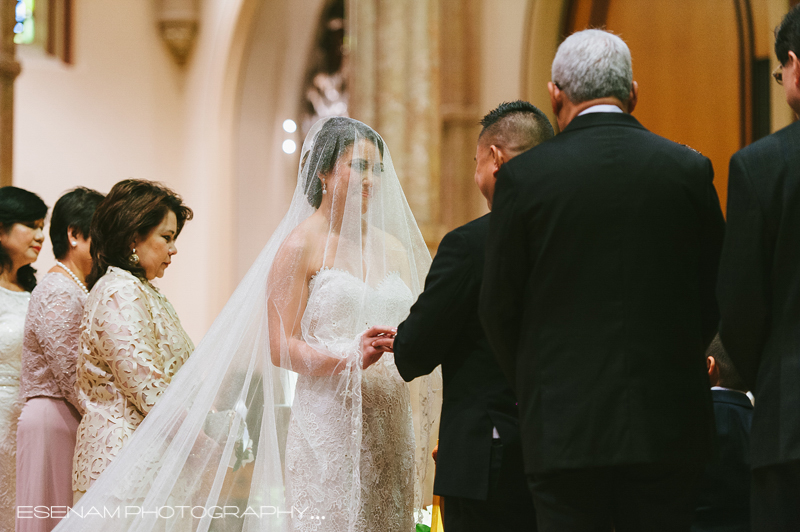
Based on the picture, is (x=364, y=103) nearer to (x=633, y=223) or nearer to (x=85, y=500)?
(x=85, y=500)

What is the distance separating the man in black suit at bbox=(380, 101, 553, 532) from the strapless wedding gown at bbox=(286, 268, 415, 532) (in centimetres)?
37

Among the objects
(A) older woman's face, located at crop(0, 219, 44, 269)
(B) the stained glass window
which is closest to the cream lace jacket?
(A) older woman's face, located at crop(0, 219, 44, 269)

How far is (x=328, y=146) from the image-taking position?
2.76 meters

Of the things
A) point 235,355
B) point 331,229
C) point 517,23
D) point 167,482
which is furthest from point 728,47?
point 167,482

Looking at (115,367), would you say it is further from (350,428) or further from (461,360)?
(461,360)

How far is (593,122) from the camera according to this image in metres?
1.83

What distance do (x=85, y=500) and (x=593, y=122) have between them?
194cm

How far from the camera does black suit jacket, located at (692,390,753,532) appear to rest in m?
2.33

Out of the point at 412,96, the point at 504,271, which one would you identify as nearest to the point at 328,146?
the point at 504,271

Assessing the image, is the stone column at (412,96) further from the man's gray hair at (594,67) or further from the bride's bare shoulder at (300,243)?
the man's gray hair at (594,67)

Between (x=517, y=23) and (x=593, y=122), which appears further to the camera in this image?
(x=517, y=23)

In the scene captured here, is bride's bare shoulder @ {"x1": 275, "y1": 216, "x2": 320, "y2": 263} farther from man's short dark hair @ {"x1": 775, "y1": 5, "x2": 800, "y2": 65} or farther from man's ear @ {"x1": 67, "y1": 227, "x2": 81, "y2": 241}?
man's short dark hair @ {"x1": 775, "y1": 5, "x2": 800, "y2": 65}

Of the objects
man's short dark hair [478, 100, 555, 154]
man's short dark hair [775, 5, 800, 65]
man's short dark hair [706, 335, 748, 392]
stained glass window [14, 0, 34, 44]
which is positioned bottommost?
man's short dark hair [706, 335, 748, 392]

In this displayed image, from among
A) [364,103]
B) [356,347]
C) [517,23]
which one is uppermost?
[517,23]
